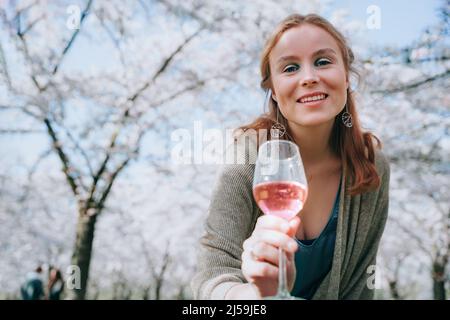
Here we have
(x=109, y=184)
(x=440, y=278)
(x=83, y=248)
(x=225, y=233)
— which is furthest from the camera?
(x=440, y=278)

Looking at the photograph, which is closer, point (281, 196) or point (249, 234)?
point (281, 196)

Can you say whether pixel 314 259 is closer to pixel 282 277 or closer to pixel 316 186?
pixel 316 186

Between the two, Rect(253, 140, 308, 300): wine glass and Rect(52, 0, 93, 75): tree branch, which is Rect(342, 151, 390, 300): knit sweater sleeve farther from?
Rect(52, 0, 93, 75): tree branch

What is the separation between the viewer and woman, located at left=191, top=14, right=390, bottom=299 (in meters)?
1.31

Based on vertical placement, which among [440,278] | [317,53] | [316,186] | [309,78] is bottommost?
[316,186]

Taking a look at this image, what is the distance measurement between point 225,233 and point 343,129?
0.71 meters

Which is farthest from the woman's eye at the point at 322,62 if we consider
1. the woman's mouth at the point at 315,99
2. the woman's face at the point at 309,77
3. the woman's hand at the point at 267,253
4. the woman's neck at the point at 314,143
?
the woman's hand at the point at 267,253

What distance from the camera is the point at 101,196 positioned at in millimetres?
6840

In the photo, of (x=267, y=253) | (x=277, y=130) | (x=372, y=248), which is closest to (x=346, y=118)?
(x=277, y=130)

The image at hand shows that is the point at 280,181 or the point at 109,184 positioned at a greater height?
the point at 109,184

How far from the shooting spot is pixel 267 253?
3.07 ft

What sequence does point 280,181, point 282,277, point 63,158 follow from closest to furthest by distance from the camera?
point 282,277 → point 280,181 → point 63,158

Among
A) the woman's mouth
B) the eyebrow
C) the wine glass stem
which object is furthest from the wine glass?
the eyebrow

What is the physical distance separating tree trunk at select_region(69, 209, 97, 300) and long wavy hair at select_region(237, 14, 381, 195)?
5172 millimetres
